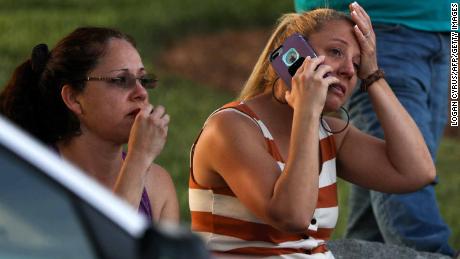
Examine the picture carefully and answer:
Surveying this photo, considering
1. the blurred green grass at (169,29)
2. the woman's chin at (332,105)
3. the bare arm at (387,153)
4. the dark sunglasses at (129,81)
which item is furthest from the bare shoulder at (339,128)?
the blurred green grass at (169,29)

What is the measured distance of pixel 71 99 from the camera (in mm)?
4312

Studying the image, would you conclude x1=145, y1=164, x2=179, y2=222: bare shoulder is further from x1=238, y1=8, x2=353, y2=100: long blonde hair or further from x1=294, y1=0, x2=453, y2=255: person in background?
x1=294, y1=0, x2=453, y2=255: person in background

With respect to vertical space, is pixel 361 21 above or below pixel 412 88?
above

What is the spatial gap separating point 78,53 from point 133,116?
0.89ft

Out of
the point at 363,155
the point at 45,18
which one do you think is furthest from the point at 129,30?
the point at 363,155

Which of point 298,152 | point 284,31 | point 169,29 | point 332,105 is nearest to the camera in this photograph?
point 298,152

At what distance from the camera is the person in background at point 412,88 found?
544 cm

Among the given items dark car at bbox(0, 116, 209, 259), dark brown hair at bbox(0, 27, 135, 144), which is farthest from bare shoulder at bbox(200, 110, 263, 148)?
dark car at bbox(0, 116, 209, 259)

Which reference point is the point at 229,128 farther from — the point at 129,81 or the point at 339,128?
the point at 339,128

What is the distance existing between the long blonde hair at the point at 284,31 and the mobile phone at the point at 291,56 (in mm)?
112

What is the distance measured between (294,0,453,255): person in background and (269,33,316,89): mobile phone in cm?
104

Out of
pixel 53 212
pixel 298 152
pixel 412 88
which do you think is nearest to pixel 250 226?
pixel 298 152

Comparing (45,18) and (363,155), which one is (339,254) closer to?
(363,155)

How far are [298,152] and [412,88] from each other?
163cm
